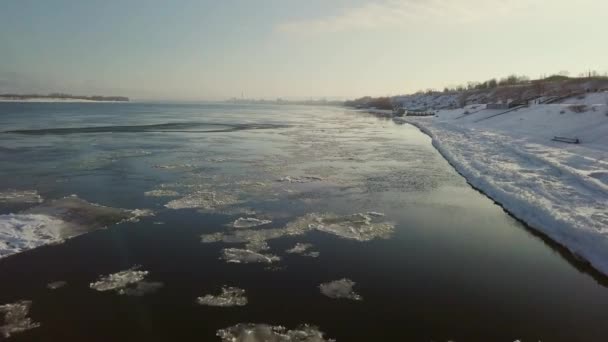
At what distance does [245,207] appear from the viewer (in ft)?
35.2

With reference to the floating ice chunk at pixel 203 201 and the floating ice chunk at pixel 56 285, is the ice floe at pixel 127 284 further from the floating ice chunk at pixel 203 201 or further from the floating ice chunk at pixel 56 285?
the floating ice chunk at pixel 203 201

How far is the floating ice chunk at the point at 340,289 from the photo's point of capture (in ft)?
20.1

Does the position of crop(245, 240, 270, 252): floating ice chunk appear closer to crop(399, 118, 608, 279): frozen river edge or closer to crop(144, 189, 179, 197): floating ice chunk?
crop(144, 189, 179, 197): floating ice chunk

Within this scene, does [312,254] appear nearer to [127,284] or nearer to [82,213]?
[127,284]

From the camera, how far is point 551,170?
15.0 meters

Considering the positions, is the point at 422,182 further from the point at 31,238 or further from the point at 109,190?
the point at 31,238

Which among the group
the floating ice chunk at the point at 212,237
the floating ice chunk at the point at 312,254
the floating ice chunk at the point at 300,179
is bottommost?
the floating ice chunk at the point at 312,254

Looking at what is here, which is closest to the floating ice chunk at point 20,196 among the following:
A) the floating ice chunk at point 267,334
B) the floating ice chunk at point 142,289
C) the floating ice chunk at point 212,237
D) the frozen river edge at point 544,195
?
the floating ice chunk at point 212,237

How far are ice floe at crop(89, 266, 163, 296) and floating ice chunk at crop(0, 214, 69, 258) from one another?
2.48 meters

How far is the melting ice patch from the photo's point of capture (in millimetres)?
7695

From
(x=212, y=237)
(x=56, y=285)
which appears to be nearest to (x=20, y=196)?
(x=56, y=285)

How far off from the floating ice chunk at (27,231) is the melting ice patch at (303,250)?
492 cm

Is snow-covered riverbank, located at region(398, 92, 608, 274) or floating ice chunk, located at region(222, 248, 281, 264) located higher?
snow-covered riverbank, located at region(398, 92, 608, 274)

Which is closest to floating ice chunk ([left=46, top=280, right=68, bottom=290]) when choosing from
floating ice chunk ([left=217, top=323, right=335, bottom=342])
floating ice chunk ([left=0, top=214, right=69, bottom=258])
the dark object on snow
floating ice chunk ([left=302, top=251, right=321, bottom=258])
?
floating ice chunk ([left=0, top=214, right=69, bottom=258])
